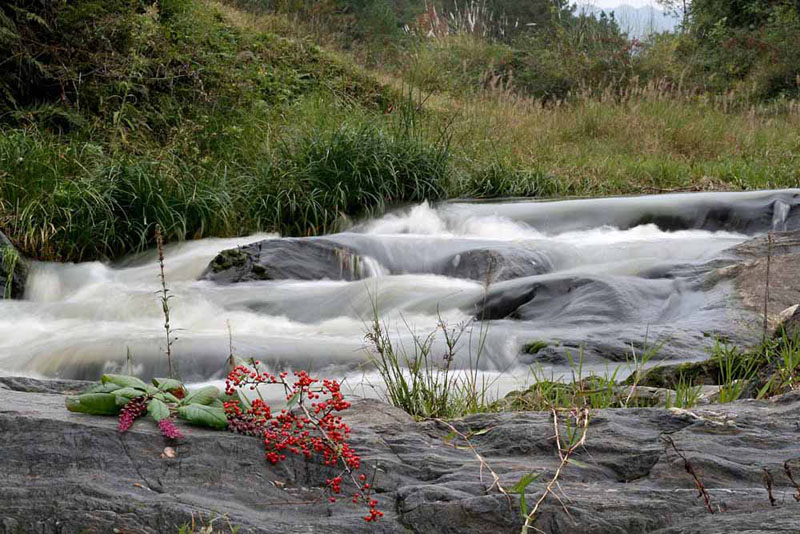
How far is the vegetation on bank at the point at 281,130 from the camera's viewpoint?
23.6ft

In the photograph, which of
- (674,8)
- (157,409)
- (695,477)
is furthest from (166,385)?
(674,8)

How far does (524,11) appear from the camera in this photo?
1272 inches

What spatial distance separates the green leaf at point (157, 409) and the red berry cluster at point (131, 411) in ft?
0.07

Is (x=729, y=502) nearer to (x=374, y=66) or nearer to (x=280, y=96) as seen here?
(x=280, y=96)

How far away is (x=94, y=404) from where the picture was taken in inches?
70.7

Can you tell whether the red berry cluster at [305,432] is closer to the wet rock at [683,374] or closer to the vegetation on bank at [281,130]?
the wet rock at [683,374]

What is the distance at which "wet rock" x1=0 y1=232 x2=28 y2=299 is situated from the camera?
5.94 m

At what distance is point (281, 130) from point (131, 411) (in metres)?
7.62

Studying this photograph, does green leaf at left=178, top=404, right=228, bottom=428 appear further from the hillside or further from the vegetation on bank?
the hillside

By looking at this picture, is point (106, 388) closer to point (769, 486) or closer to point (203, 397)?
point (203, 397)

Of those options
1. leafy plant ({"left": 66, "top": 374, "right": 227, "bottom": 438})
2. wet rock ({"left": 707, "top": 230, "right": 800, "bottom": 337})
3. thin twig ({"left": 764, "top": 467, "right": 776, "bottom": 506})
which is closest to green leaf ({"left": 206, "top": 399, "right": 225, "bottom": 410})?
leafy plant ({"left": 66, "top": 374, "right": 227, "bottom": 438})

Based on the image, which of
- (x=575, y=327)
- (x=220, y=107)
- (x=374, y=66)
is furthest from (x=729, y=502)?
(x=374, y=66)

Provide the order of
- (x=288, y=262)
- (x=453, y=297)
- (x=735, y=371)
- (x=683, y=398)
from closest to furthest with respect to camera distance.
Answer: (x=683, y=398) < (x=735, y=371) < (x=453, y=297) < (x=288, y=262)

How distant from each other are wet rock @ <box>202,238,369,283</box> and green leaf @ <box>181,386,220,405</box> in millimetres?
4245
